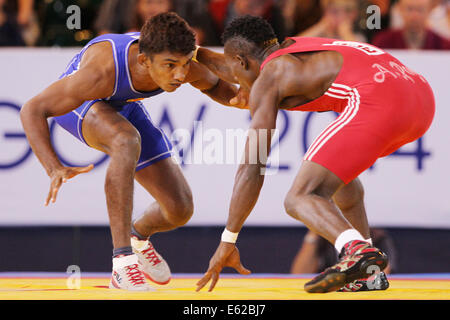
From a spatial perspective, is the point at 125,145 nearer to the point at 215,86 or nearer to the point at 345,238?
the point at 215,86

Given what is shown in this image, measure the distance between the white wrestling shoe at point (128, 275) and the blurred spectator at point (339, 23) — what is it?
Answer: 11.1 feet

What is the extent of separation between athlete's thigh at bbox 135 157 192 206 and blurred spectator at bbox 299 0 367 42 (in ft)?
8.29

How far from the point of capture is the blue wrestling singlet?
3953mm

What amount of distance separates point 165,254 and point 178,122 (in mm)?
1191

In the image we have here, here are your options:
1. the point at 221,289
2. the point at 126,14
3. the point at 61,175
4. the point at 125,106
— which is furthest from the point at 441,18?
the point at 61,175

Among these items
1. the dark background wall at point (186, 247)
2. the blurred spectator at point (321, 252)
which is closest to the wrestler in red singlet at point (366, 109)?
the blurred spectator at point (321, 252)

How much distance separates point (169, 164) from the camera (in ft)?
14.7

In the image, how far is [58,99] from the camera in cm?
376

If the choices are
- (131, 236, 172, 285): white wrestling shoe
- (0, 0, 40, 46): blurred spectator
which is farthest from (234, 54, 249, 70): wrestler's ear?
(0, 0, 40, 46): blurred spectator

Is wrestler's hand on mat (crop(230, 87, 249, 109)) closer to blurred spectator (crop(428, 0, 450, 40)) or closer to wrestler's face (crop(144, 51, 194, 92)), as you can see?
wrestler's face (crop(144, 51, 194, 92))

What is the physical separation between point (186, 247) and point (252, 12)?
2293 millimetres

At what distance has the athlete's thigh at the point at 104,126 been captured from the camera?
12.7 feet

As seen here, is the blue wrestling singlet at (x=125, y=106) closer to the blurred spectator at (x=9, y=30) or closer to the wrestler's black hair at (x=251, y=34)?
the wrestler's black hair at (x=251, y=34)
